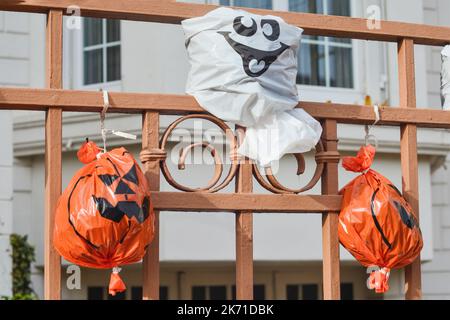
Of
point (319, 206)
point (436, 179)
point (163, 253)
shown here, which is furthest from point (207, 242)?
point (319, 206)

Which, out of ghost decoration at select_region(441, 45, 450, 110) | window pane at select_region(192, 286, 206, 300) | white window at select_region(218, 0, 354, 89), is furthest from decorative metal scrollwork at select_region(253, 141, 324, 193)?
window pane at select_region(192, 286, 206, 300)

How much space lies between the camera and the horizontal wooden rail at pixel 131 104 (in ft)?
9.14

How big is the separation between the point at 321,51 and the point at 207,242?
1.72 meters

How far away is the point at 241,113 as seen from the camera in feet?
9.58

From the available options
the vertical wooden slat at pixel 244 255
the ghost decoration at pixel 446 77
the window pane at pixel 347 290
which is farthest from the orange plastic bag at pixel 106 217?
the window pane at pixel 347 290

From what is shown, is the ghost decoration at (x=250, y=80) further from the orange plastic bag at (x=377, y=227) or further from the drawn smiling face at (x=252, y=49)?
the orange plastic bag at (x=377, y=227)

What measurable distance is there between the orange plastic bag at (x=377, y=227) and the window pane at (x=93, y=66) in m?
3.57

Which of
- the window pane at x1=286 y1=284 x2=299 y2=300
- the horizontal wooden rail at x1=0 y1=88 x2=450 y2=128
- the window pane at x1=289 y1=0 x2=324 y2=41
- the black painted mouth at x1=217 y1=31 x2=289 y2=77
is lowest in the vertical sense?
the window pane at x1=286 y1=284 x2=299 y2=300

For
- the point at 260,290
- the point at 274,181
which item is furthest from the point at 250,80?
the point at 260,290

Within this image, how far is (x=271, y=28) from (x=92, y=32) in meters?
3.63

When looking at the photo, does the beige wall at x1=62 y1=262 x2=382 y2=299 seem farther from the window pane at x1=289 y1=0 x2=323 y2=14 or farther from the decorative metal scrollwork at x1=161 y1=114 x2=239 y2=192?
the decorative metal scrollwork at x1=161 y1=114 x2=239 y2=192

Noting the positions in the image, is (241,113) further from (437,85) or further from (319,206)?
(437,85)

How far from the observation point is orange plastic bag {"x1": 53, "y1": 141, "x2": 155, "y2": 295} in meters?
2.64

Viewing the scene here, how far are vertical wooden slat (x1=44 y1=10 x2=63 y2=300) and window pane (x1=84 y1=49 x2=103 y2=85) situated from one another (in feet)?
11.3
